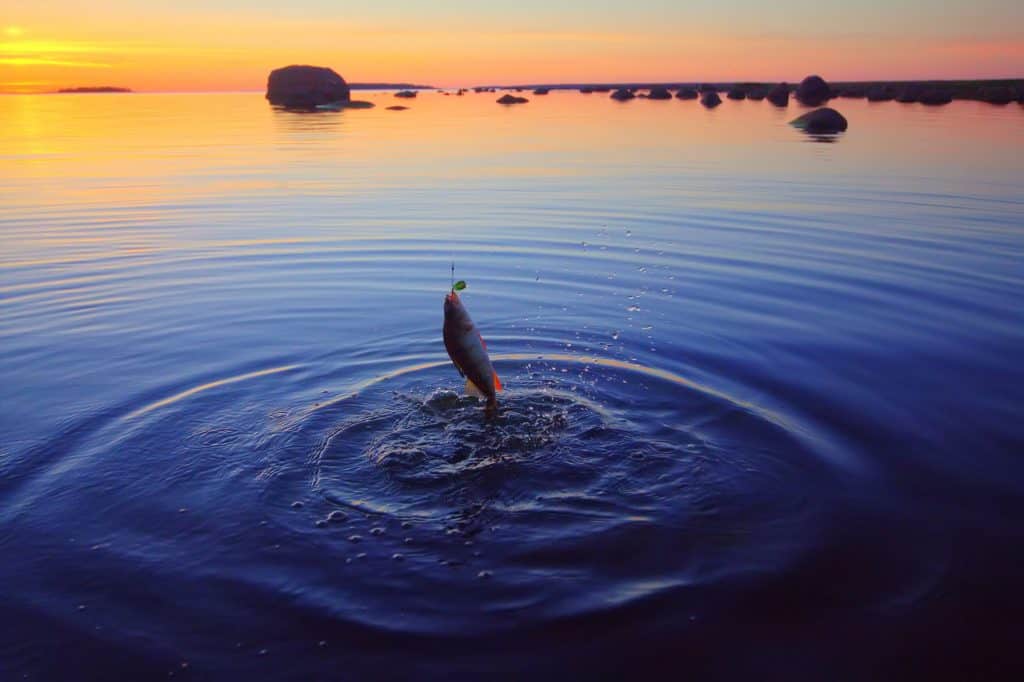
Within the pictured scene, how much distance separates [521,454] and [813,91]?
91157 mm

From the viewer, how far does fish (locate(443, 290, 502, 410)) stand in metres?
6.29

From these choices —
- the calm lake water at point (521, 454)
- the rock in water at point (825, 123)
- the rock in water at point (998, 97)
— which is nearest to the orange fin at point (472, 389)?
the calm lake water at point (521, 454)

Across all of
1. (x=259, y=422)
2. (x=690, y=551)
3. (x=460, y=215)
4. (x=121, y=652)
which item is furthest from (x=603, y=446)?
(x=460, y=215)

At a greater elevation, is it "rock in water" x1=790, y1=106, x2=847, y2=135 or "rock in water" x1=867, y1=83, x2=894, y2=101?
"rock in water" x1=867, y1=83, x2=894, y2=101

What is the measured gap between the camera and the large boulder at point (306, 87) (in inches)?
5015

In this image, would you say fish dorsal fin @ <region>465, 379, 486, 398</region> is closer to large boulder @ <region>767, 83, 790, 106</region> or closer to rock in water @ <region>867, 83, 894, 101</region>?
large boulder @ <region>767, 83, 790, 106</region>

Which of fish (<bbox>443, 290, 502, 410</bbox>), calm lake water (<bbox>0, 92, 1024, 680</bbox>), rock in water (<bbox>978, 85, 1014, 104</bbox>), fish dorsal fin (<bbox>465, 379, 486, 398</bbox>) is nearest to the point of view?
calm lake water (<bbox>0, 92, 1024, 680</bbox>)

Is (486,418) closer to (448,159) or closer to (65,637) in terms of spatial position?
(65,637)

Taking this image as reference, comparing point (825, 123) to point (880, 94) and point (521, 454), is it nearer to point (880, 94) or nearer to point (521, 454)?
point (521, 454)

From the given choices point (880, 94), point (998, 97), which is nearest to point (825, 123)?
point (998, 97)

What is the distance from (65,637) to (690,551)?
4.30 meters

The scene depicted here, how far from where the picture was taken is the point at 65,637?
4.88m

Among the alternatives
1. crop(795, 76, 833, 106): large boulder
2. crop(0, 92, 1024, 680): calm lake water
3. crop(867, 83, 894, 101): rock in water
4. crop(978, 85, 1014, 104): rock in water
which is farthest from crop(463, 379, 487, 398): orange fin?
crop(867, 83, 894, 101): rock in water

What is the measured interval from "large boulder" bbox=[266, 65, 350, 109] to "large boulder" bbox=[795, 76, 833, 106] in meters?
75.3
